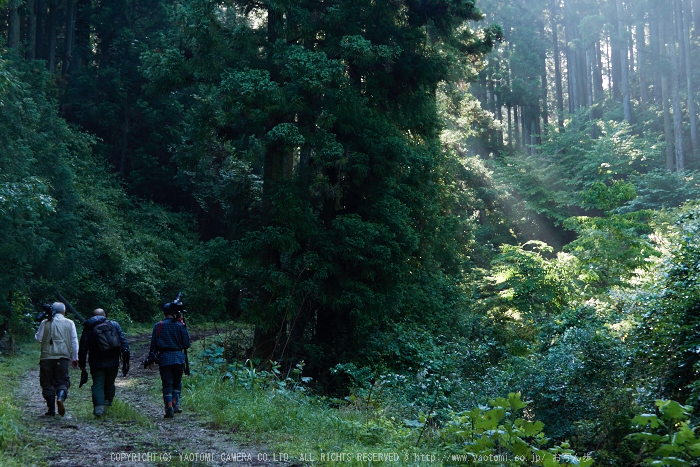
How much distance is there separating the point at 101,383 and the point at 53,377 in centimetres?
71

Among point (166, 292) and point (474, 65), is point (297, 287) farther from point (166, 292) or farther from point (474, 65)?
point (166, 292)

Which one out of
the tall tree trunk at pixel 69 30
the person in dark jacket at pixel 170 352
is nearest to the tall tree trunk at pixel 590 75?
the tall tree trunk at pixel 69 30

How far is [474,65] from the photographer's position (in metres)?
19.1

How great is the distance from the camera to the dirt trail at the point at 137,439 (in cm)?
593

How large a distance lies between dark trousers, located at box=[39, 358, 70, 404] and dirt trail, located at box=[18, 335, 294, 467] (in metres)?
0.33

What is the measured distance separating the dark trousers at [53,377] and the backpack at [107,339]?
0.60 m

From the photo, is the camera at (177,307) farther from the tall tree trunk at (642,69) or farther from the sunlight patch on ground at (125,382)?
the tall tree trunk at (642,69)

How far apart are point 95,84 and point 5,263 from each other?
2000 cm

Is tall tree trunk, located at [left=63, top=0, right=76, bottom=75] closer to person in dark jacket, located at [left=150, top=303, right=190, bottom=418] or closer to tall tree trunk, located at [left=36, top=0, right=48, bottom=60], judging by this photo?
tall tree trunk, located at [left=36, top=0, right=48, bottom=60]

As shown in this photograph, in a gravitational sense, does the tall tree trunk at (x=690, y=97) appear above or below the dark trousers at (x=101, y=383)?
above

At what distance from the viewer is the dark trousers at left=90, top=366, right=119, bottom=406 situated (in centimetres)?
829

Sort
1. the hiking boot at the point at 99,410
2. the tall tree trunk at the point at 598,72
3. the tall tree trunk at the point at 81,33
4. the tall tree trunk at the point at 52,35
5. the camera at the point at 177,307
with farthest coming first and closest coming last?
the tall tree trunk at the point at 598,72, the tall tree trunk at the point at 81,33, the tall tree trunk at the point at 52,35, the camera at the point at 177,307, the hiking boot at the point at 99,410

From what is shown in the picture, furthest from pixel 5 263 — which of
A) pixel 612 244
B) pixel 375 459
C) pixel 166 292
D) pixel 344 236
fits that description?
pixel 612 244

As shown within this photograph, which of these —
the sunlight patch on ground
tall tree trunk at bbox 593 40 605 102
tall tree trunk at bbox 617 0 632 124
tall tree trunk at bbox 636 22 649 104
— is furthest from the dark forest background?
tall tree trunk at bbox 593 40 605 102
